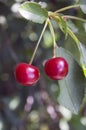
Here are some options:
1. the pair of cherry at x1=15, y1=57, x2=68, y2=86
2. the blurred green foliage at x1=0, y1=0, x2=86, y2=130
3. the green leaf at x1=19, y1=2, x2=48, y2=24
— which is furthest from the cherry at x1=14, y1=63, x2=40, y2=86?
the blurred green foliage at x1=0, y1=0, x2=86, y2=130

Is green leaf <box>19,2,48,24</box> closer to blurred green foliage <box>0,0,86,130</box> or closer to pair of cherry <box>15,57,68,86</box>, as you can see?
pair of cherry <box>15,57,68,86</box>

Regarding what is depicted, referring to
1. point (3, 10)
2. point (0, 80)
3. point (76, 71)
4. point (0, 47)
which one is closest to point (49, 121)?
point (0, 80)

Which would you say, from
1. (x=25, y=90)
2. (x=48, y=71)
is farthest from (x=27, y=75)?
(x=25, y=90)

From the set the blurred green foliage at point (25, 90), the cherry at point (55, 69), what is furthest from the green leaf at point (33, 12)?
the blurred green foliage at point (25, 90)

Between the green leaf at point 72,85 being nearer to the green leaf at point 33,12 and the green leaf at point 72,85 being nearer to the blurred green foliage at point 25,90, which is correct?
the green leaf at point 33,12

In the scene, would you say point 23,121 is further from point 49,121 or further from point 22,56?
point 22,56
